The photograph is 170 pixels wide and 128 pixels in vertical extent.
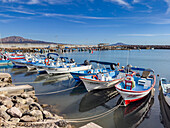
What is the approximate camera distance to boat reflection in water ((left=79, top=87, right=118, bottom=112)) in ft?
37.3

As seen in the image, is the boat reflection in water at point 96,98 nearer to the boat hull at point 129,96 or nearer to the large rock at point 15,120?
the boat hull at point 129,96

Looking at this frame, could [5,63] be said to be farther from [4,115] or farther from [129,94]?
[129,94]

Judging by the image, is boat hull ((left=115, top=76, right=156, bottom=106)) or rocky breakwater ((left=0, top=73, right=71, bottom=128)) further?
boat hull ((left=115, top=76, right=156, bottom=106))

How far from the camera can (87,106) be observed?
1137 centimetres

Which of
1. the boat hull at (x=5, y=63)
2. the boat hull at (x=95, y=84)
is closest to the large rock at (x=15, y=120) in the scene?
the boat hull at (x=95, y=84)

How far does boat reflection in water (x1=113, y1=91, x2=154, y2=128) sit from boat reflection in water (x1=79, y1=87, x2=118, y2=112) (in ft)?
4.42

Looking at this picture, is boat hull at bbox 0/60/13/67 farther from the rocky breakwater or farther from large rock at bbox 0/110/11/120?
large rock at bbox 0/110/11/120

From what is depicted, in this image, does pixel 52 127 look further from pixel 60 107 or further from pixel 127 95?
pixel 127 95

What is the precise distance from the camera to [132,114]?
32.8 ft

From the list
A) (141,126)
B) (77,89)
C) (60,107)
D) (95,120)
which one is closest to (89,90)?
(77,89)

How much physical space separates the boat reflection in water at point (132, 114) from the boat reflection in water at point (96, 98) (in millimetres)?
1346

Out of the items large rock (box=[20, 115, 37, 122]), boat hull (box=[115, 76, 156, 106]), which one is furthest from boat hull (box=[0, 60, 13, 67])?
boat hull (box=[115, 76, 156, 106])

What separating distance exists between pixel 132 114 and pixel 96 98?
12.8 feet

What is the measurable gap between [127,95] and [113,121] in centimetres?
253
